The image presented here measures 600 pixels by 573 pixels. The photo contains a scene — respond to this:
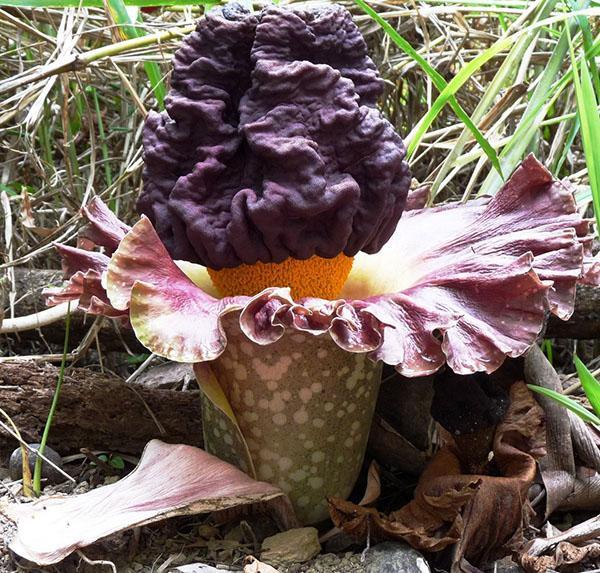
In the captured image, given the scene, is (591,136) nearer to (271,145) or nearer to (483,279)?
(483,279)

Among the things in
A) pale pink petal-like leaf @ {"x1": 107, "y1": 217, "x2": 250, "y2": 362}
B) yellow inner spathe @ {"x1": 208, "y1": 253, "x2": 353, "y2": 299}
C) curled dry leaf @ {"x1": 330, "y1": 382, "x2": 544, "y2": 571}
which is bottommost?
curled dry leaf @ {"x1": 330, "y1": 382, "x2": 544, "y2": 571}

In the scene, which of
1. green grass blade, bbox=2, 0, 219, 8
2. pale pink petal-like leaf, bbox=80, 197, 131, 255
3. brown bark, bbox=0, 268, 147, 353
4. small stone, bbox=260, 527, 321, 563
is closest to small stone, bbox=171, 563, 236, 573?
small stone, bbox=260, 527, 321, 563

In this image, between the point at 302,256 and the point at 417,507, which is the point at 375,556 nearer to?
the point at 417,507

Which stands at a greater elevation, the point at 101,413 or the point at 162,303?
the point at 162,303

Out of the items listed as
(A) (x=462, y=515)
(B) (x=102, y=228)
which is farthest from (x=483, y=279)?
(B) (x=102, y=228)

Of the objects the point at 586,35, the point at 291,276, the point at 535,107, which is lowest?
the point at 291,276

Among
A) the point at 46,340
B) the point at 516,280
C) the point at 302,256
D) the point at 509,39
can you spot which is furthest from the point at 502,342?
the point at 46,340

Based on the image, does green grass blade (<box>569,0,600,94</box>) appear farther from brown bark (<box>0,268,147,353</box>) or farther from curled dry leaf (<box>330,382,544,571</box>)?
brown bark (<box>0,268,147,353</box>)
